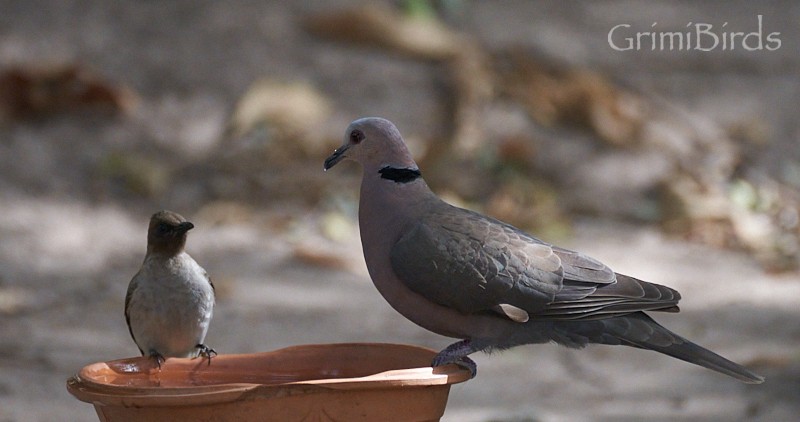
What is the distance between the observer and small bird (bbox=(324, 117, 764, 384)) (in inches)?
101

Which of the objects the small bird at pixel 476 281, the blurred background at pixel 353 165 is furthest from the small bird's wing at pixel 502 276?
the blurred background at pixel 353 165

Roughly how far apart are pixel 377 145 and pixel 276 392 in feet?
2.28

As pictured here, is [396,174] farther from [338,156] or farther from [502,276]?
[502,276]

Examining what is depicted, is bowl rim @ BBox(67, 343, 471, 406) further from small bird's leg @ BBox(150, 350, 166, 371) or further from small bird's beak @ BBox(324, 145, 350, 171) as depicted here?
small bird's beak @ BBox(324, 145, 350, 171)

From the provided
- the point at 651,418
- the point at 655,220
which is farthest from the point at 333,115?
the point at 651,418

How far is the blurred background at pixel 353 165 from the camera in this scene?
591cm

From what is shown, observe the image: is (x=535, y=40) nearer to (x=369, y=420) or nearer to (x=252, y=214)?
(x=252, y=214)

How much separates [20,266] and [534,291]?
4.56 m

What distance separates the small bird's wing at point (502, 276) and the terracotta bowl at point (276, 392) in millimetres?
192

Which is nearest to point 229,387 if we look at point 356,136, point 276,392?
point 276,392

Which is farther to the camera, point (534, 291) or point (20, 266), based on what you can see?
point (20, 266)

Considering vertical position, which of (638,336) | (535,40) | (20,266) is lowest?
(638,336)

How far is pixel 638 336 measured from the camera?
263cm

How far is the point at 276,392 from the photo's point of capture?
2.27 metres
